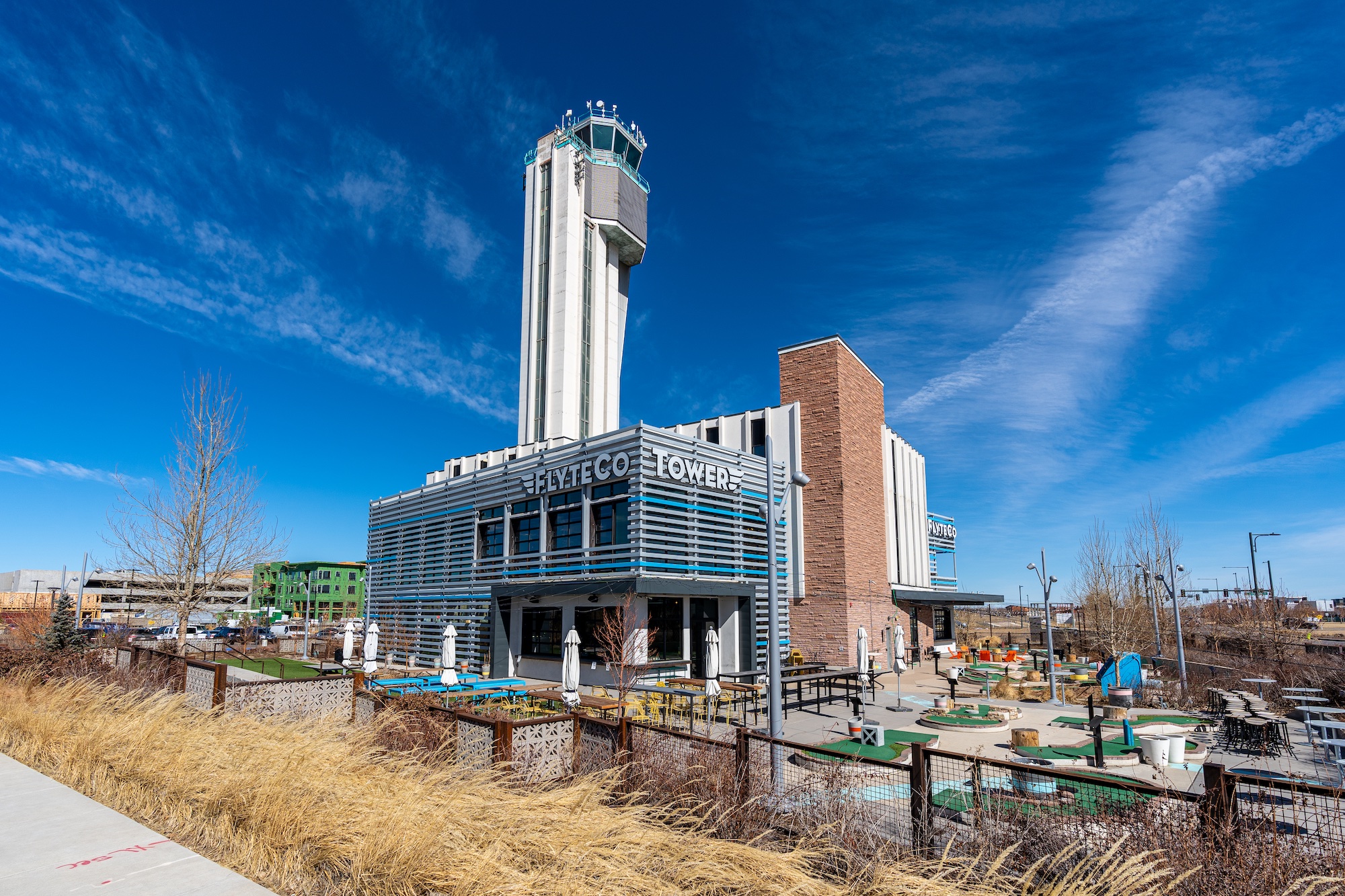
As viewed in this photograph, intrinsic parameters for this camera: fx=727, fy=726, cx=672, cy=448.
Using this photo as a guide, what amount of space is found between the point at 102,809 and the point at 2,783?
97.5 inches

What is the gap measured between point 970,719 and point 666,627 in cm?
1051

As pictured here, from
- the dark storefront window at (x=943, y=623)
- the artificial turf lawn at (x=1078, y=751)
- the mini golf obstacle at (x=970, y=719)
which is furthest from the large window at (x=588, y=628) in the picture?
the dark storefront window at (x=943, y=623)

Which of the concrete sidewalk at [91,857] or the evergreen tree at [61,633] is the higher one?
the evergreen tree at [61,633]

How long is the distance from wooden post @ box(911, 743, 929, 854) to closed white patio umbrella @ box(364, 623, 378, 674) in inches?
815

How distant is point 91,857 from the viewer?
6531 mm

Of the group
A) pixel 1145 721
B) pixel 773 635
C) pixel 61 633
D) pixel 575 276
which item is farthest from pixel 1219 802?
pixel 575 276

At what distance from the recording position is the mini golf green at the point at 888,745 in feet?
45.3

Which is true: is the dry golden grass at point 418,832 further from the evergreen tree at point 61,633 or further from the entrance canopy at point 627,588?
the evergreen tree at point 61,633

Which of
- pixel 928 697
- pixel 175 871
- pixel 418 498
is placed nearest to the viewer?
pixel 175 871

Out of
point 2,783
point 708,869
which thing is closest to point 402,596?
point 2,783

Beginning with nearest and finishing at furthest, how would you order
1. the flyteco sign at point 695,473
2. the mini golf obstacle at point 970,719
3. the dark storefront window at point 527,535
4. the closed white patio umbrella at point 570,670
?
the closed white patio umbrella at point 570,670 → the mini golf obstacle at point 970,719 → the flyteco sign at point 695,473 → the dark storefront window at point 527,535

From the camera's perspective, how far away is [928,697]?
78.8 feet

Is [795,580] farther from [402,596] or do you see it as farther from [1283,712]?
[402,596]

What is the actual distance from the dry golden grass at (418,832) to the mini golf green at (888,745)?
7.24m
